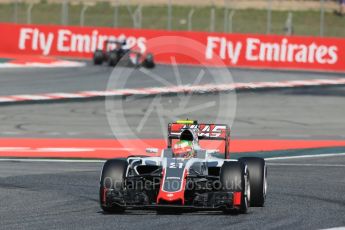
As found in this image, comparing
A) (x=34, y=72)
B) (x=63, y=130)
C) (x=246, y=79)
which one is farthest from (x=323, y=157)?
(x=34, y=72)

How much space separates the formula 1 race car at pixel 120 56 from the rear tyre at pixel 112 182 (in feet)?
105

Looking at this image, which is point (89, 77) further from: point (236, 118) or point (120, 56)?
point (236, 118)

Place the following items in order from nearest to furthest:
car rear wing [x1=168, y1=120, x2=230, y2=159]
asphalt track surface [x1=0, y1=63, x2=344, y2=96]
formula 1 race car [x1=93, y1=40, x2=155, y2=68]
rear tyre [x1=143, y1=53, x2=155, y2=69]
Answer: car rear wing [x1=168, y1=120, x2=230, y2=159], asphalt track surface [x1=0, y1=63, x2=344, y2=96], rear tyre [x1=143, y1=53, x2=155, y2=69], formula 1 race car [x1=93, y1=40, x2=155, y2=68]

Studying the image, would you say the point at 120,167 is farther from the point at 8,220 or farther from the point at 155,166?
the point at 8,220

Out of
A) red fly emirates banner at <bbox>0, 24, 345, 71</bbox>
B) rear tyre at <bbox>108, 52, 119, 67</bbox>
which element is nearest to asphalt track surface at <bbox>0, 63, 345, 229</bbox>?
rear tyre at <bbox>108, 52, 119, 67</bbox>

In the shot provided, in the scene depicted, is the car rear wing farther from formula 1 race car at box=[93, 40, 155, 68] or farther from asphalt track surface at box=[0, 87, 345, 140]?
formula 1 race car at box=[93, 40, 155, 68]

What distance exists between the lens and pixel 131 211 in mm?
13148

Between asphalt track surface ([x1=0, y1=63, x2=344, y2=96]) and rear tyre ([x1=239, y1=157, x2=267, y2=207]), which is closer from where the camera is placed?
rear tyre ([x1=239, y1=157, x2=267, y2=207])

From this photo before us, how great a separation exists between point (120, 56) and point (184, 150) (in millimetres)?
33388

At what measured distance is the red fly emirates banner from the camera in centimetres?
4778

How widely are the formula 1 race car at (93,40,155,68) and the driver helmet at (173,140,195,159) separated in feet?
104

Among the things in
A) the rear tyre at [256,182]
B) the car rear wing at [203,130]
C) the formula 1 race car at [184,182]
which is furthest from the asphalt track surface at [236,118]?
the formula 1 race car at [184,182]

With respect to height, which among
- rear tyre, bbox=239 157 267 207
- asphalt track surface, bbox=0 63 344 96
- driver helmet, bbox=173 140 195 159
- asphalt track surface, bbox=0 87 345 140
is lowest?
asphalt track surface, bbox=0 87 345 140

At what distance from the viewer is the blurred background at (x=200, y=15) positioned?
62.9 m
